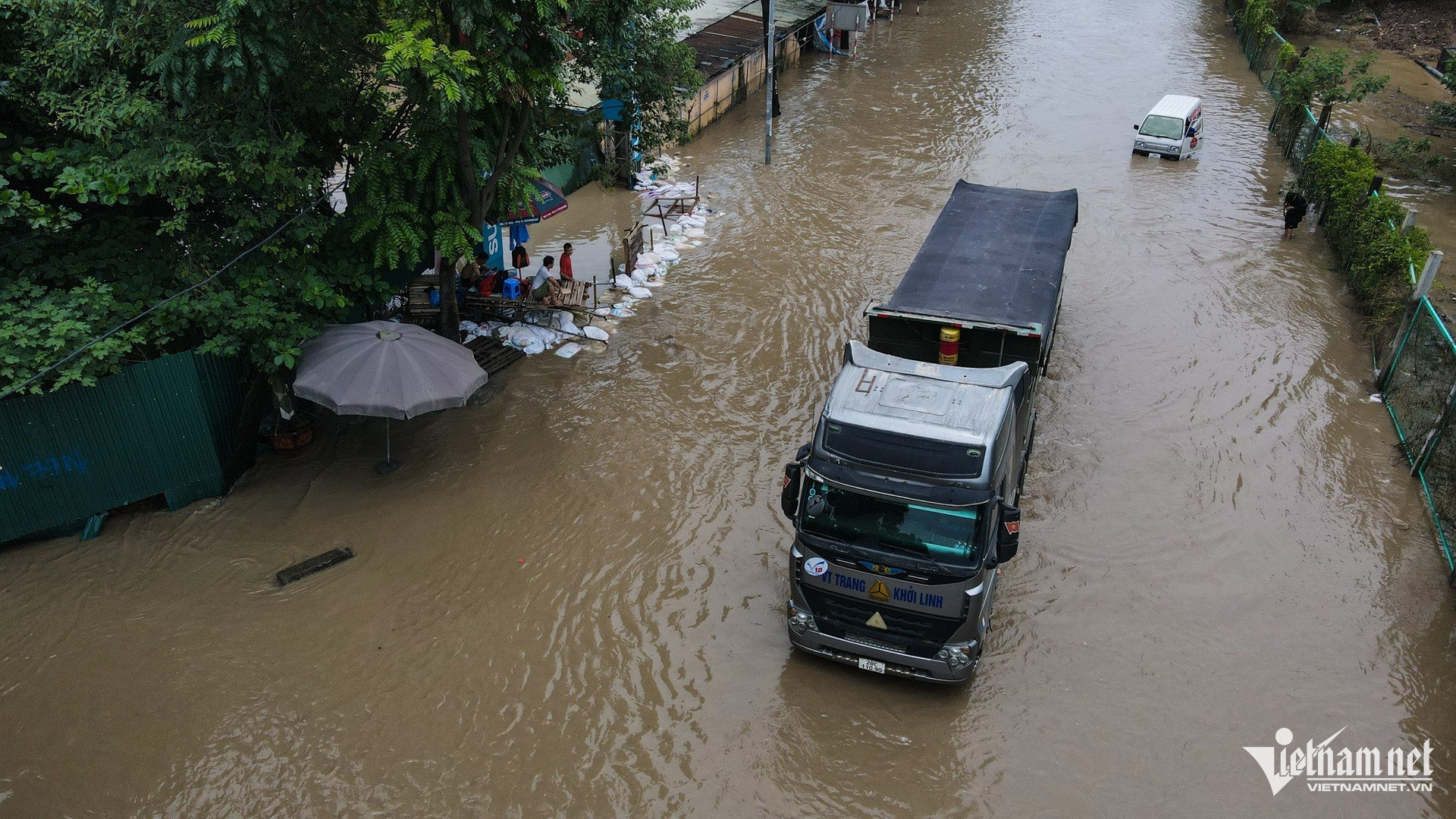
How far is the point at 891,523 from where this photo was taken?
7820 millimetres

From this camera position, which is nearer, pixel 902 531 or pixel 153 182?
pixel 902 531

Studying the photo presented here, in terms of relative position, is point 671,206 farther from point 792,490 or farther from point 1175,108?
point 1175,108

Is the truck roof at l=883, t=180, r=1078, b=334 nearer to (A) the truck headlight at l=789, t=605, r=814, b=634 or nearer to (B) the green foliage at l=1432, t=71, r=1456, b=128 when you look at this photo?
(A) the truck headlight at l=789, t=605, r=814, b=634

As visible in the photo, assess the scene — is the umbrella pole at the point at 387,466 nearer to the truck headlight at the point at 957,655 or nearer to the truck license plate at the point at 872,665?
the truck license plate at the point at 872,665

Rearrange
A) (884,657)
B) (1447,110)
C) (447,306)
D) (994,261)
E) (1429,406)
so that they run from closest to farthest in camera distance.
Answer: (884,657), (1429,406), (994,261), (447,306), (1447,110)

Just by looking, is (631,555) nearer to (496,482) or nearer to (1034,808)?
(496,482)

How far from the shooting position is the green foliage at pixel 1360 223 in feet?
49.4

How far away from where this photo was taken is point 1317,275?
17438 millimetres

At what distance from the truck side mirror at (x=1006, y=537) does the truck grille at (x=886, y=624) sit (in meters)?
0.69

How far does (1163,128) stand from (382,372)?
2073 cm

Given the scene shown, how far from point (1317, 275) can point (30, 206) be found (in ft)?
65.1

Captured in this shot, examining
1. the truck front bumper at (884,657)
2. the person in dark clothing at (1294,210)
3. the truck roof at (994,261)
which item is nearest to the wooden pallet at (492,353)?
the truck roof at (994,261)

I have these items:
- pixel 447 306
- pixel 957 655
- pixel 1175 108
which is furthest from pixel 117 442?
pixel 1175 108

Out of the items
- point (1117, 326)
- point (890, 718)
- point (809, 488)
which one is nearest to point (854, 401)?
point (809, 488)
